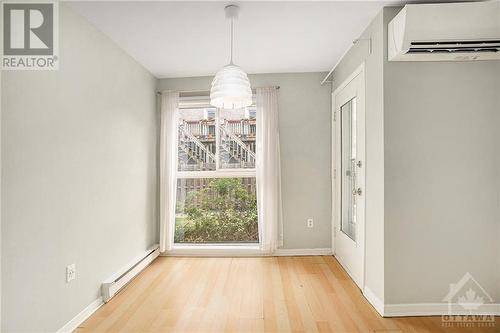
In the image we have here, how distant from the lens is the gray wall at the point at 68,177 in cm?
180

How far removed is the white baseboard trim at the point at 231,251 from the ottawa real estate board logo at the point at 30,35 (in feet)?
9.06

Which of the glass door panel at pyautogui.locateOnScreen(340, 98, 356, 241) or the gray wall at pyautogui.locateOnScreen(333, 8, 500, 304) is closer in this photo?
the gray wall at pyautogui.locateOnScreen(333, 8, 500, 304)

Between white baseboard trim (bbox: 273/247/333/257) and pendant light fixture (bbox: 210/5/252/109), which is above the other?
pendant light fixture (bbox: 210/5/252/109)

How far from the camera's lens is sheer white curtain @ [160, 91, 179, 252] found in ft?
13.2

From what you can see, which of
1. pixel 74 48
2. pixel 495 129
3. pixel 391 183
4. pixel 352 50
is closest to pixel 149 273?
pixel 74 48

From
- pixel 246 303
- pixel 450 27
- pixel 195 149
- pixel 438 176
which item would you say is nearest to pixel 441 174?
pixel 438 176

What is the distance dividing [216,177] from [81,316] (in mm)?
2302

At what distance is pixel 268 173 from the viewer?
3939mm

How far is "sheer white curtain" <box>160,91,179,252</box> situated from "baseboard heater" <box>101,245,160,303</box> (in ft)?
0.95

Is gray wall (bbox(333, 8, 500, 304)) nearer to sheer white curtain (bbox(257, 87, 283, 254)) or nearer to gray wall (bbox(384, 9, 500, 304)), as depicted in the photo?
gray wall (bbox(384, 9, 500, 304))

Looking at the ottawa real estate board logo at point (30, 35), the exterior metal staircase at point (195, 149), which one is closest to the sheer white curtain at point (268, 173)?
the exterior metal staircase at point (195, 149)

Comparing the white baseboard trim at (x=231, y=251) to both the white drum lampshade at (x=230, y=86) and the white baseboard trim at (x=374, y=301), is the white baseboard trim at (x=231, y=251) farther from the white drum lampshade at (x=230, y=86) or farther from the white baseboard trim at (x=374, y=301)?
the white drum lampshade at (x=230, y=86)

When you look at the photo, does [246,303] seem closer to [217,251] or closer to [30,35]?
[217,251]

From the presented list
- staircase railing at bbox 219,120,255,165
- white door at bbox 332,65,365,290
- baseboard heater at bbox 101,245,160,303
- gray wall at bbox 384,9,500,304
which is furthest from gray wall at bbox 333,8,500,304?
baseboard heater at bbox 101,245,160,303
